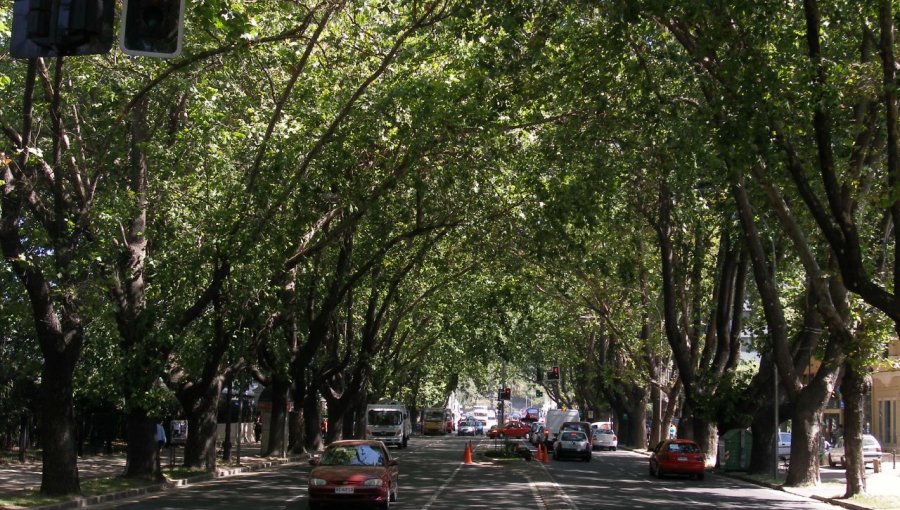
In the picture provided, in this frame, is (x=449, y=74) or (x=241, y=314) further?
(x=241, y=314)

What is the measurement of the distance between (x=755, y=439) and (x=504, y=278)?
1090 cm

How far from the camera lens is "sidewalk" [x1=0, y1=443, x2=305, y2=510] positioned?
18812mm

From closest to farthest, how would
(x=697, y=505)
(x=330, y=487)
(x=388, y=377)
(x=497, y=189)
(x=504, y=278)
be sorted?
(x=330, y=487) < (x=697, y=505) < (x=497, y=189) < (x=504, y=278) < (x=388, y=377)

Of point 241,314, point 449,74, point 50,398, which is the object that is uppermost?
point 449,74

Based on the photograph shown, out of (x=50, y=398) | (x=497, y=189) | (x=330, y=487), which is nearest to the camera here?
(x=330, y=487)

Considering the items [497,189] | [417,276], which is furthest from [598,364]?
[497,189]

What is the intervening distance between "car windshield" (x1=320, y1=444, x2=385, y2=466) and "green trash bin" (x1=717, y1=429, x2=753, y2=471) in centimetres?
2025

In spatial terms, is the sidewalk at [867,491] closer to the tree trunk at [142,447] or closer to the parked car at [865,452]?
the parked car at [865,452]

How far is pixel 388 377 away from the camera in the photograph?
191ft

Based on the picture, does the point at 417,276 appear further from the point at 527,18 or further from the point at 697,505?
the point at 527,18

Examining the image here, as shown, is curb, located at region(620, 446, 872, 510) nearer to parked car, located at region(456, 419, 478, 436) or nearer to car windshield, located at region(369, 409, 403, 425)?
car windshield, located at region(369, 409, 403, 425)

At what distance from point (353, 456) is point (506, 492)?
237 inches

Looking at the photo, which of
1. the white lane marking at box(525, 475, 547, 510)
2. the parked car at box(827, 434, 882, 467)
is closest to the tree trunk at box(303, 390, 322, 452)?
the white lane marking at box(525, 475, 547, 510)

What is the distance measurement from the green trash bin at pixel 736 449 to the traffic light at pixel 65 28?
104 ft
